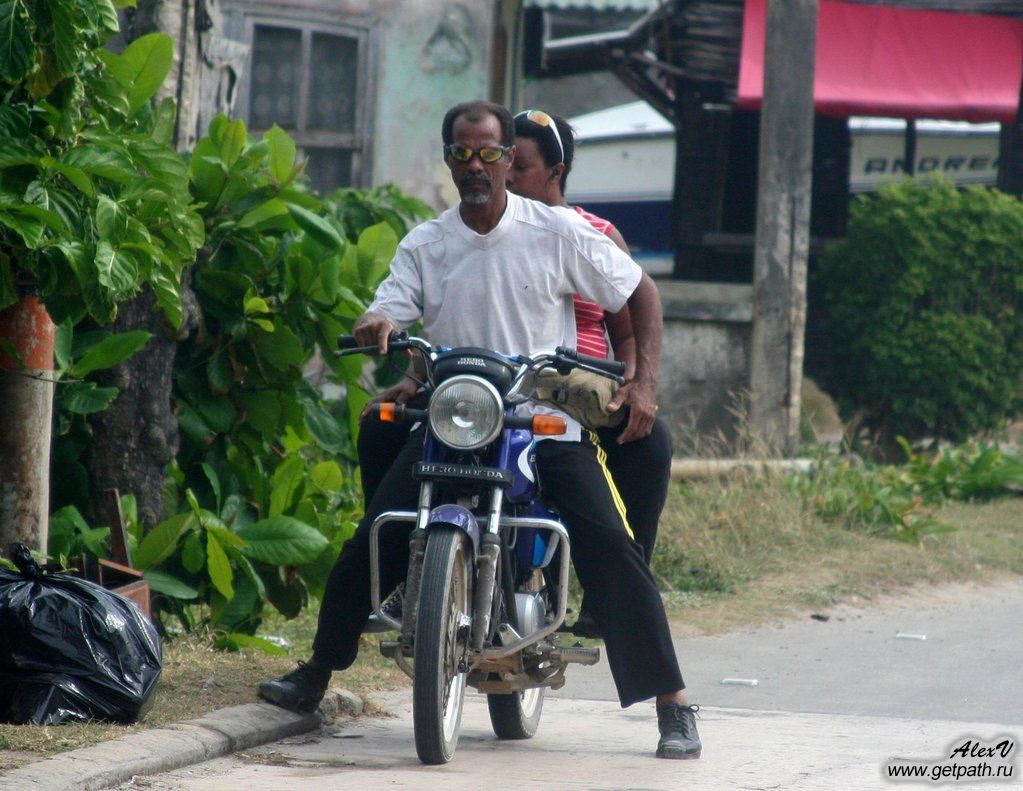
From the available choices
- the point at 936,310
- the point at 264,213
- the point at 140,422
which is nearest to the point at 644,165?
the point at 936,310

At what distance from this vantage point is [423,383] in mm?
4207

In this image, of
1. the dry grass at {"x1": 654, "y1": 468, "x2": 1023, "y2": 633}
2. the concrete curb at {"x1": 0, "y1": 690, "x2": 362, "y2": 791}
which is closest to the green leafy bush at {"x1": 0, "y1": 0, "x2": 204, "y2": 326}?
the concrete curb at {"x1": 0, "y1": 690, "x2": 362, "y2": 791}

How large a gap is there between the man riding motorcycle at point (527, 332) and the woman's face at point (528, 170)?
1.59ft

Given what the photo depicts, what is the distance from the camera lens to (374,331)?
13.9 feet

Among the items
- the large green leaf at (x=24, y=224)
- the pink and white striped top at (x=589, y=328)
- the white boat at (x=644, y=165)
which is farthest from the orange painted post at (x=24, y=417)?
the white boat at (x=644, y=165)

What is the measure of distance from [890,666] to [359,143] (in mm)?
5786

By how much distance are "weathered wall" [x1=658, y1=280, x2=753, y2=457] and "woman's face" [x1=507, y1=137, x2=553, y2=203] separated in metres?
6.25

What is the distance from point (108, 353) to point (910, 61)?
10280 mm

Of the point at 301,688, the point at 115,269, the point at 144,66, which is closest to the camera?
the point at 115,269

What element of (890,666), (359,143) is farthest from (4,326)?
(359,143)

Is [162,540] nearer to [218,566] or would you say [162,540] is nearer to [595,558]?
[218,566]

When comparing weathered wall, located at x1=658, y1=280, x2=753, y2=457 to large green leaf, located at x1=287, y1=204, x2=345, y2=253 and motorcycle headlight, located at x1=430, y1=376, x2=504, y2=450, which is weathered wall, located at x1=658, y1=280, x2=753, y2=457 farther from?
motorcycle headlight, located at x1=430, y1=376, x2=504, y2=450

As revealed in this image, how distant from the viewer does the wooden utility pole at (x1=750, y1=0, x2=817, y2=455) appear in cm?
1036

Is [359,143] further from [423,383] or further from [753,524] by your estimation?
[423,383]
